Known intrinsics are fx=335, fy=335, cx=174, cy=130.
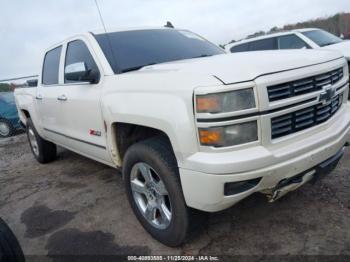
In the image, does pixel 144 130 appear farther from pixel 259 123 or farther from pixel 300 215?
pixel 300 215

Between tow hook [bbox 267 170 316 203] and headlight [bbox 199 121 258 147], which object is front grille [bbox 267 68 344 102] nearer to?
headlight [bbox 199 121 258 147]

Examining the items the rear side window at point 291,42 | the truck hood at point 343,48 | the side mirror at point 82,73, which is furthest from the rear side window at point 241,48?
the side mirror at point 82,73

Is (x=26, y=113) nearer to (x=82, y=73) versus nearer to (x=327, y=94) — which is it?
(x=82, y=73)

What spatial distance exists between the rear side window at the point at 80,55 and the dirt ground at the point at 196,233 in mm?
1509

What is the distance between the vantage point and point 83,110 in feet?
11.3

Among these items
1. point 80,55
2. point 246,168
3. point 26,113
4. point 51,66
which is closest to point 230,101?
point 246,168

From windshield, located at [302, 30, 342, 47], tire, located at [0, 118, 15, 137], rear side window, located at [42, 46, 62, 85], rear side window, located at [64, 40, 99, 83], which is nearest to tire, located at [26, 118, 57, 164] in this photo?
rear side window, located at [42, 46, 62, 85]

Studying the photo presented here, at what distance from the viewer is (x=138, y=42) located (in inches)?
139

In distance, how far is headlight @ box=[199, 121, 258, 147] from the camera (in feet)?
6.79

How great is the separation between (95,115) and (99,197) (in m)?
1.19

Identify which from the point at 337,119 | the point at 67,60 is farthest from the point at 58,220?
the point at 337,119

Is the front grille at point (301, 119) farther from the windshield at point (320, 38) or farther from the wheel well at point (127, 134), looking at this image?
the windshield at point (320, 38)

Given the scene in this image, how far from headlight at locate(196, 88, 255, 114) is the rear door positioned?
140cm

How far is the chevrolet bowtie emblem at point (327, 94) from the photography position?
7.85 feet
